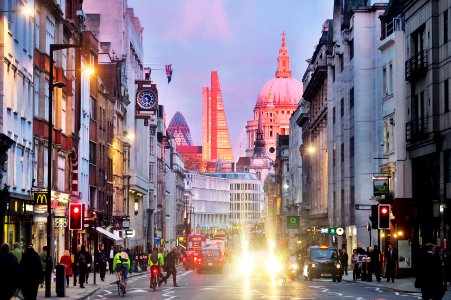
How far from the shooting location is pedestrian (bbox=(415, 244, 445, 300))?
30547 millimetres

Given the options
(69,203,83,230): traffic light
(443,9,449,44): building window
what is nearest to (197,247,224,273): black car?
(443,9,449,44): building window

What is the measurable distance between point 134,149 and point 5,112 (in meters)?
76.5

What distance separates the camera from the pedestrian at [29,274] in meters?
34.6

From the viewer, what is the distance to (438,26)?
2359 inches

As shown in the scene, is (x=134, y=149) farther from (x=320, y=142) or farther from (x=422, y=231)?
(x=422, y=231)

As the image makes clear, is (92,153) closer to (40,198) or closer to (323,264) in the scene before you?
(323,264)

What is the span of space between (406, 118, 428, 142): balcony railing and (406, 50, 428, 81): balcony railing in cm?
237

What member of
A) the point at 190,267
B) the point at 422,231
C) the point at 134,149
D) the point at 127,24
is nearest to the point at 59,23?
the point at 422,231

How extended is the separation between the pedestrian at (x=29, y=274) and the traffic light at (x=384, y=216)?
94.9 ft

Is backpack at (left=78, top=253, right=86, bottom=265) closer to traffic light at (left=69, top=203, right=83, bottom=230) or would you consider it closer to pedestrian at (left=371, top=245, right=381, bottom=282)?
traffic light at (left=69, top=203, right=83, bottom=230)

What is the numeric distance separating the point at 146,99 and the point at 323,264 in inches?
2298

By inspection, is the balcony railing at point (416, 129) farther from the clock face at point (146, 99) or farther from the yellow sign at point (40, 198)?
the clock face at point (146, 99)

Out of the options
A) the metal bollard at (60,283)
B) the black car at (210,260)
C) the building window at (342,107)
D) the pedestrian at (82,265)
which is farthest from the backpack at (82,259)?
the building window at (342,107)

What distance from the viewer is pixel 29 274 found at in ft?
114
